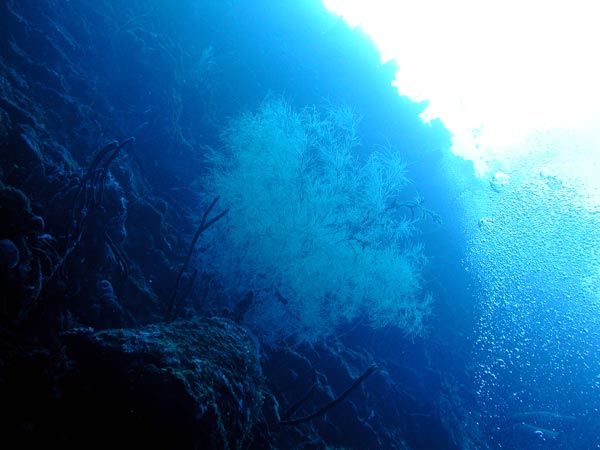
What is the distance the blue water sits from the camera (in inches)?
396

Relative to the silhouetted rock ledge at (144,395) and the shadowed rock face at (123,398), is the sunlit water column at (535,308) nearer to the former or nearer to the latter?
the silhouetted rock ledge at (144,395)

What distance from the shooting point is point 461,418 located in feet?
47.6

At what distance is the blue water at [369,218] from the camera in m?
10.0

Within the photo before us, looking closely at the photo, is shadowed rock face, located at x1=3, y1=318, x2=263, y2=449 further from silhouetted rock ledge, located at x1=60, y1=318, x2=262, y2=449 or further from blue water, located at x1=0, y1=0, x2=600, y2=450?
blue water, located at x1=0, y1=0, x2=600, y2=450

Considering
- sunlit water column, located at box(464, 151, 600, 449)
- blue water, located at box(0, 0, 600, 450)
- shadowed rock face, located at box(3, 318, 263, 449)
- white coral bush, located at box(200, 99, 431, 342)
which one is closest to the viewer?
shadowed rock face, located at box(3, 318, 263, 449)

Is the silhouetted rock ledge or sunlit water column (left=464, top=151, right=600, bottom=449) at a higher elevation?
sunlit water column (left=464, top=151, right=600, bottom=449)

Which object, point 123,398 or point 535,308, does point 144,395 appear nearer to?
point 123,398

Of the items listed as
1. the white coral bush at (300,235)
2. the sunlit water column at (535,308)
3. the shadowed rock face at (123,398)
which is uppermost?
the sunlit water column at (535,308)

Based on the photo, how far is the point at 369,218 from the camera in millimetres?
12312

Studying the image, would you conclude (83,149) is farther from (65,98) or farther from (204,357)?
(204,357)

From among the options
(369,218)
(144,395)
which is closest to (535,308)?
(369,218)

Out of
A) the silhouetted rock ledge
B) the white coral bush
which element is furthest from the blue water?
the silhouetted rock ledge

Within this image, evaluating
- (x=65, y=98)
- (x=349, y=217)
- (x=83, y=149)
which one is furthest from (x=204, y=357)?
(x=349, y=217)

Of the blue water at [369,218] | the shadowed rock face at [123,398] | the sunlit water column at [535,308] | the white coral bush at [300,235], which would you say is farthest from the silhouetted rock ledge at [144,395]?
the sunlit water column at [535,308]
